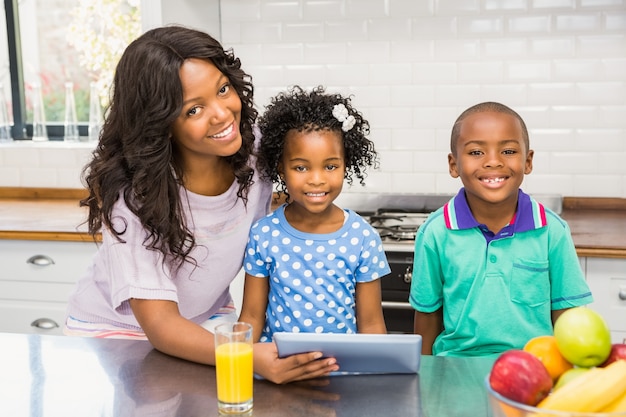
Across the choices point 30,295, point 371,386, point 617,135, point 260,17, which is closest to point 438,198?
point 617,135

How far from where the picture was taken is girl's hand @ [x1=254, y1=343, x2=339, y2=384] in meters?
1.36

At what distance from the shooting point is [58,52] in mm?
4016

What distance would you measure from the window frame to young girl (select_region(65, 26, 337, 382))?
7.65 feet

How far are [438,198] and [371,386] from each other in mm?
1996

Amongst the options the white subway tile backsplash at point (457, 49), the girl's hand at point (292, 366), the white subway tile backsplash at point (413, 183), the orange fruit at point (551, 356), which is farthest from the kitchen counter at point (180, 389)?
the white subway tile backsplash at point (457, 49)

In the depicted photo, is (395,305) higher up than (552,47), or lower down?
lower down

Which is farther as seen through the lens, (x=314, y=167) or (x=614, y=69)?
(x=614, y=69)

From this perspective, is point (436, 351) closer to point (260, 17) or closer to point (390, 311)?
point (390, 311)

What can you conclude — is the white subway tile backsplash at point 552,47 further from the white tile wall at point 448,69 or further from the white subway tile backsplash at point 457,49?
the white subway tile backsplash at point 457,49

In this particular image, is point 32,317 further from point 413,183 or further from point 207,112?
point 207,112

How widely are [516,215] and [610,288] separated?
987 mm

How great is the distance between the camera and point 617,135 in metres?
3.16

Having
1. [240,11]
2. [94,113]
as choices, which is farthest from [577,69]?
[94,113]

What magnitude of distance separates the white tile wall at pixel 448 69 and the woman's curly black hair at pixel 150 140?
1628mm
